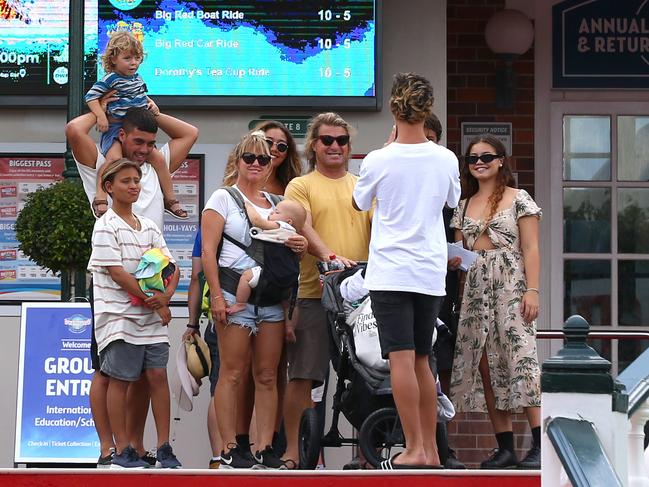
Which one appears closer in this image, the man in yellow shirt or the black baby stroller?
the black baby stroller

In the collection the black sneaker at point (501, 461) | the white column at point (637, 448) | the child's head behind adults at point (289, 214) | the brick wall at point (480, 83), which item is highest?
the brick wall at point (480, 83)

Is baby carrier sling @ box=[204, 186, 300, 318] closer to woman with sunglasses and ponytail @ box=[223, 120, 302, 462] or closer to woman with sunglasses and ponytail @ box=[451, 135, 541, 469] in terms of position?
woman with sunglasses and ponytail @ box=[223, 120, 302, 462]

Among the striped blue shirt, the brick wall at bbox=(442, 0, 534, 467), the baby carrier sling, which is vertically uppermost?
the brick wall at bbox=(442, 0, 534, 467)

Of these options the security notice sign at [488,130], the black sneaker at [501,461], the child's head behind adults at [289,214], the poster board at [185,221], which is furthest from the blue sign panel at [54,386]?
the security notice sign at [488,130]

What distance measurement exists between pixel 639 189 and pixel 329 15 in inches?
116

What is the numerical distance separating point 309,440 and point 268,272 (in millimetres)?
822

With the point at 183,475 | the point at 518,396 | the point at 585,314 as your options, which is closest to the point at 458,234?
the point at 518,396

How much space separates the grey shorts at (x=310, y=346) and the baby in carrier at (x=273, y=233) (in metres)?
0.29

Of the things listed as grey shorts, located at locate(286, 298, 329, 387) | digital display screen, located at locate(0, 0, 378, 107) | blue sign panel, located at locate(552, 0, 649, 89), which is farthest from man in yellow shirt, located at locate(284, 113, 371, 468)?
blue sign panel, located at locate(552, 0, 649, 89)

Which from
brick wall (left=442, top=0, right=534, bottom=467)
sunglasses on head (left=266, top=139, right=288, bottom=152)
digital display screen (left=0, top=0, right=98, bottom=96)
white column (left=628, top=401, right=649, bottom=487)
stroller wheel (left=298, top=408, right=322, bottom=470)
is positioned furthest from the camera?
brick wall (left=442, top=0, right=534, bottom=467)

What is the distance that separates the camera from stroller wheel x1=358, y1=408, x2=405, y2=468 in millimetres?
6227

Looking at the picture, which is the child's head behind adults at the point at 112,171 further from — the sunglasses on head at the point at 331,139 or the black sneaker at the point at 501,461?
the black sneaker at the point at 501,461

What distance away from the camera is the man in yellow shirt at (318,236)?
6875 millimetres

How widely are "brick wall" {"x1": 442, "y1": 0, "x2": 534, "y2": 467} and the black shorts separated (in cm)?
449
